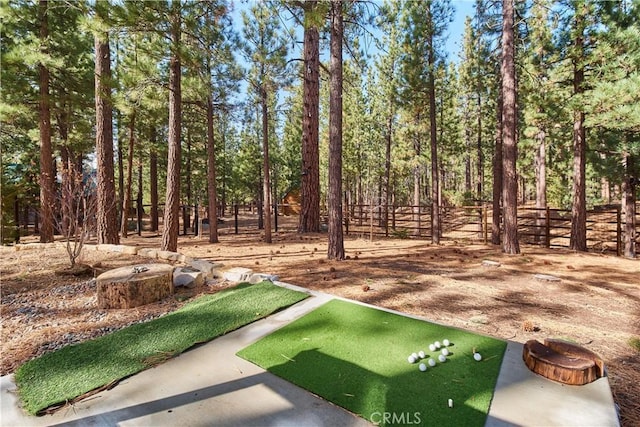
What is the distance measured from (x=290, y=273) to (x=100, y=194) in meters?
4.79

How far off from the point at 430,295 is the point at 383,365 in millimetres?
1961

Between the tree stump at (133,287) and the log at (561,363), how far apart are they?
3843mm

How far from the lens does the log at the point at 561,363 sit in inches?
84.6

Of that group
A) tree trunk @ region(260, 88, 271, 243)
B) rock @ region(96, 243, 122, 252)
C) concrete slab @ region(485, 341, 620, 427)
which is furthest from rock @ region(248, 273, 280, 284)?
tree trunk @ region(260, 88, 271, 243)

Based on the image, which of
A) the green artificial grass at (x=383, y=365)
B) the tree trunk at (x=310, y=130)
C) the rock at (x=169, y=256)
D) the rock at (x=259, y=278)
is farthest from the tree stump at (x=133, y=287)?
the tree trunk at (x=310, y=130)

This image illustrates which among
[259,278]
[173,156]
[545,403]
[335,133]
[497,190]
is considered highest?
[335,133]

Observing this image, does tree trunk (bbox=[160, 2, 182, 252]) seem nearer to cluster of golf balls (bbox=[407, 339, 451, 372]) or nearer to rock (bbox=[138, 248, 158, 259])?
rock (bbox=[138, 248, 158, 259])

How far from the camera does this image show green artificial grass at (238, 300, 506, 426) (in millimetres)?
1902

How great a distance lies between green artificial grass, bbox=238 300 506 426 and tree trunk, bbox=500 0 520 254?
5.45 meters

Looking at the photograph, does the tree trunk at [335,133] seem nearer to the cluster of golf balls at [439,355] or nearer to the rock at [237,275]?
the rock at [237,275]

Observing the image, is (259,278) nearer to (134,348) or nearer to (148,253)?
(134,348)

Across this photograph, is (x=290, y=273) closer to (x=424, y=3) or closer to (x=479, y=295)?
(x=479, y=295)

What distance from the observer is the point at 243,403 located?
1999 millimetres

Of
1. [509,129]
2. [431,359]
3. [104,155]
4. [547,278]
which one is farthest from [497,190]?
[104,155]
